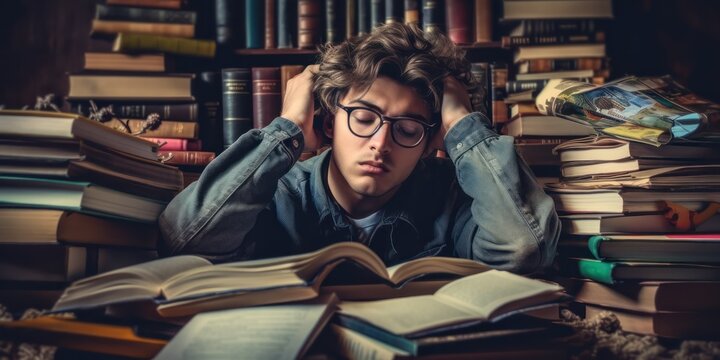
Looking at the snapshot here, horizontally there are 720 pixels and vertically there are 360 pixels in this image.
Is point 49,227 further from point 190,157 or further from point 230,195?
point 190,157

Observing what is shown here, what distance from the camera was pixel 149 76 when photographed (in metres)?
1.87

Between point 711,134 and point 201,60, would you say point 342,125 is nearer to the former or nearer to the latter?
point 711,134

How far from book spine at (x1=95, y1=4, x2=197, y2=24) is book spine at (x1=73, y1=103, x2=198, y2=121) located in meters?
0.26

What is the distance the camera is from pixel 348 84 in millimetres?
1378

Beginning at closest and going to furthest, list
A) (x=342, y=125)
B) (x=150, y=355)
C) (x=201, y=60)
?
(x=150, y=355)
(x=342, y=125)
(x=201, y=60)

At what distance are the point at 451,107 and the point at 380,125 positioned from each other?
0.58 feet

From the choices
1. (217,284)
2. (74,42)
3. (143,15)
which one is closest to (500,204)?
(217,284)

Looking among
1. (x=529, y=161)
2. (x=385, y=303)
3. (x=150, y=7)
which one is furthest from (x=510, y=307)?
(x=150, y=7)

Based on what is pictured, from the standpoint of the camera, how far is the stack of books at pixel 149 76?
1850 mm

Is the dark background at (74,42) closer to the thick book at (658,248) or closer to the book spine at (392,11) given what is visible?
the book spine at (392,11)

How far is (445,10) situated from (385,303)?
1.36 metres

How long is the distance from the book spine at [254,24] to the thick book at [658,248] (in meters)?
1.27

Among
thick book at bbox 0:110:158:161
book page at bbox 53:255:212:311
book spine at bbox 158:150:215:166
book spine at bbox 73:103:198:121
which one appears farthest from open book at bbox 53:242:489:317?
book spine at bbox 73:103:198:121

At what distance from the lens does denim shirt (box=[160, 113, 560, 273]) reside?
3.79ft
